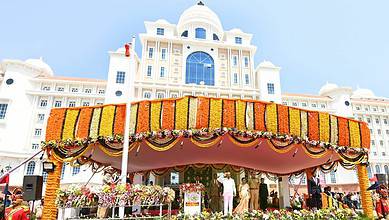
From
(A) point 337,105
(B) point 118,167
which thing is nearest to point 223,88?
(A) point 337,105

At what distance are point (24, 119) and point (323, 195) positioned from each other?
37.8m

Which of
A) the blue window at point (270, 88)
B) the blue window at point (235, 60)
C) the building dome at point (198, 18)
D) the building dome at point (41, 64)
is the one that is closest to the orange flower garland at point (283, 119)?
the blue window at point (270, 88)

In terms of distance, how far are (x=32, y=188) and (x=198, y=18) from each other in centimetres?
3767

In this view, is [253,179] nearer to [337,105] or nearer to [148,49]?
[148,49]

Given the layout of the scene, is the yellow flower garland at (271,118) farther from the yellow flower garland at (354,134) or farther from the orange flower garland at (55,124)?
the orange flower garland at (55,124)

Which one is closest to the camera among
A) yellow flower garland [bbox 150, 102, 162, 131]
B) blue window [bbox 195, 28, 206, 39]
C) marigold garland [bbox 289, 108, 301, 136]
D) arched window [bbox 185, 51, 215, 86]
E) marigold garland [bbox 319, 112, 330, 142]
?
yellow flower garland [bbox 150, 102, 162, 131]

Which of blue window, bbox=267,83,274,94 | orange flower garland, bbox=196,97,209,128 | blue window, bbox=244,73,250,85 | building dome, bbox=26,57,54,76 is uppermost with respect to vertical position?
building dome, bbox=26,57,54,76

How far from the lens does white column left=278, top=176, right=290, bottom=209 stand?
12680mm

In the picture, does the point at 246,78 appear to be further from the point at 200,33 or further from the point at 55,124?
the point at 55,124

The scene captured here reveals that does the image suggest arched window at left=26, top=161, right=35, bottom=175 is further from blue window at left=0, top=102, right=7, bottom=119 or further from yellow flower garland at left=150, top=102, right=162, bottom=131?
yellow flower garland at left=150, top=102, right=162, bottom=131

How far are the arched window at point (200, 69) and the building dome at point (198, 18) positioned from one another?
5.38 m

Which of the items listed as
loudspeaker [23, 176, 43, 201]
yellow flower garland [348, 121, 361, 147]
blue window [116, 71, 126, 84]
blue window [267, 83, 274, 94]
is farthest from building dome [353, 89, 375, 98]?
loudspeaker [23, 176, 43, 201]

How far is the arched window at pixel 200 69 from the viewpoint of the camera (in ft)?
128

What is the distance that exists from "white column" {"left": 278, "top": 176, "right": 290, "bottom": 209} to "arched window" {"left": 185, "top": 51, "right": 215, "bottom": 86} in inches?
1032
